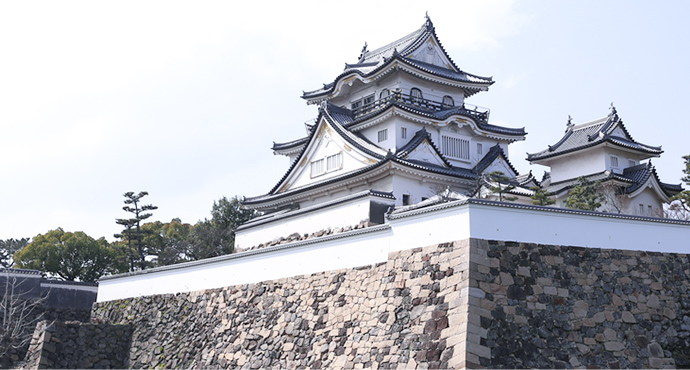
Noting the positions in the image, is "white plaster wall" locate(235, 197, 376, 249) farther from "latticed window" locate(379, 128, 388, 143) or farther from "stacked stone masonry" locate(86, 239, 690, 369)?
"latticed window" locate(379, 128, 388, 143)

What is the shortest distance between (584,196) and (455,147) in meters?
5.08

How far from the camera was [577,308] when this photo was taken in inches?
Answer: 468

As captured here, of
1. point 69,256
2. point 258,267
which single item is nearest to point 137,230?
point 69,256

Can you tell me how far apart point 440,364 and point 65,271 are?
77.2 ft

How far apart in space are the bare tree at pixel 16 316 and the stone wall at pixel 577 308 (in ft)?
45.6

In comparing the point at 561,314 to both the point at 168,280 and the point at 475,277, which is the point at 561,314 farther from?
the point at 168,280

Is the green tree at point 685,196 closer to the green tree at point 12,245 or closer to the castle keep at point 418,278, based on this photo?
the castle keep at point 418,278

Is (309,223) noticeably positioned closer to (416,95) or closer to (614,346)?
(416,95)

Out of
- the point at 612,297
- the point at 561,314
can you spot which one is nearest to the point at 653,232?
the point at 612,297

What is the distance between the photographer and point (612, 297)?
40.5ft

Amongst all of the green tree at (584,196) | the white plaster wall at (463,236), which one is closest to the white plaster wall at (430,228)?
the white plaster wall at (463,236)

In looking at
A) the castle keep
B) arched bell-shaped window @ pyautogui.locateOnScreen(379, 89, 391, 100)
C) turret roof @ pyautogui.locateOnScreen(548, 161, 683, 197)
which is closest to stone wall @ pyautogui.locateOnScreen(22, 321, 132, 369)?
the castle keep

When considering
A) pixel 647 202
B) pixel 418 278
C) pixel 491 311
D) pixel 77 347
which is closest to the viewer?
pixel 491 311

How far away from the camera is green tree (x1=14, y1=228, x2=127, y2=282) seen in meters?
29.7
